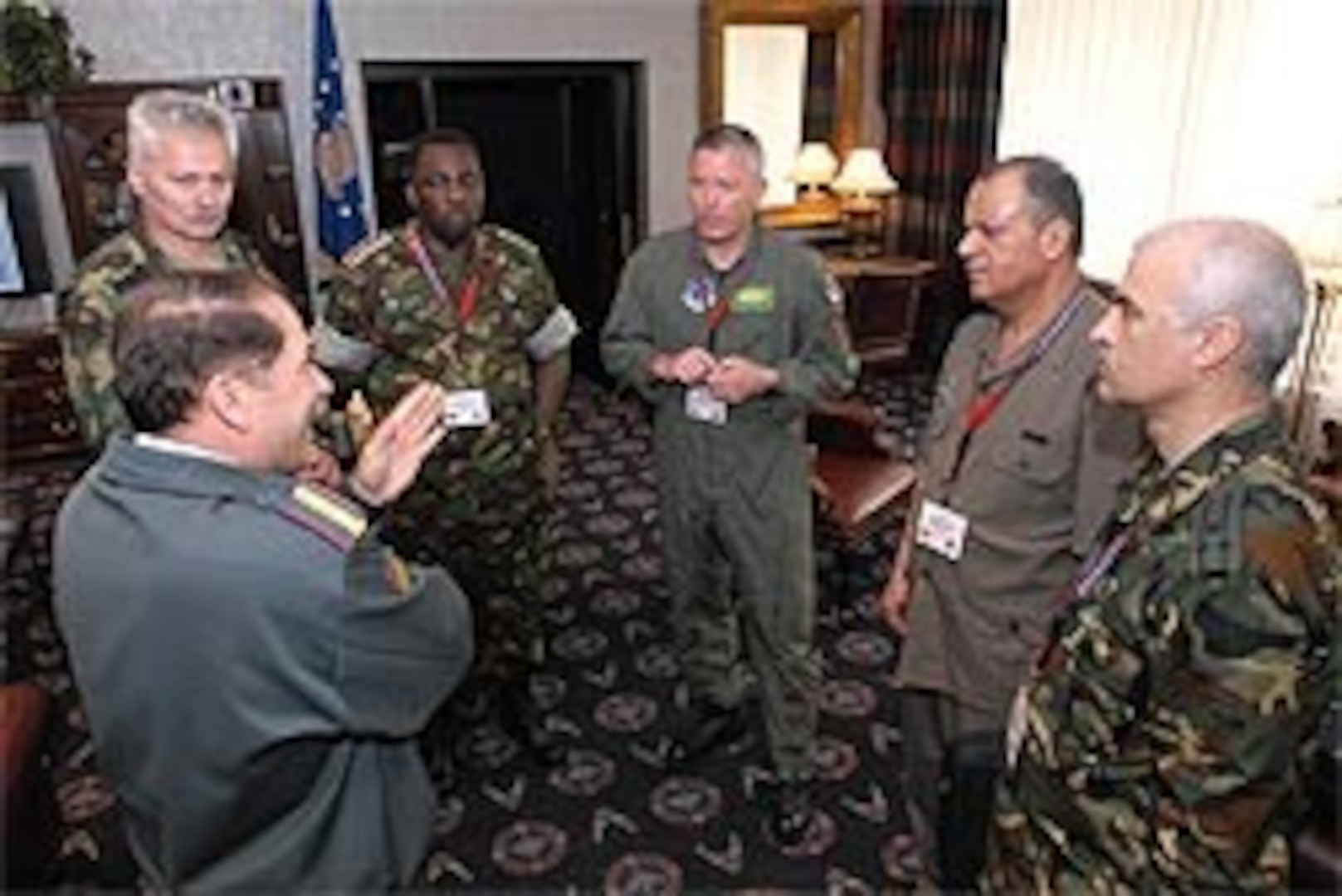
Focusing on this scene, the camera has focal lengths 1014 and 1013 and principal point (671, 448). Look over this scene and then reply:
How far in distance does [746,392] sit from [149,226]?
4.26 ft

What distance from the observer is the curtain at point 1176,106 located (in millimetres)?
4145

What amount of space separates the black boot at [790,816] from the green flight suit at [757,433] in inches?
1.6

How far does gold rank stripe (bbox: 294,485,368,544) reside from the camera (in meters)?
1.28

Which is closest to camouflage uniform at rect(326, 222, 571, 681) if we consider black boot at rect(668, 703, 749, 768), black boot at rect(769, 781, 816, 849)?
black boot at rect(668, 703, 749, 768)

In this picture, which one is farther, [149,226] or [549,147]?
[549,147]

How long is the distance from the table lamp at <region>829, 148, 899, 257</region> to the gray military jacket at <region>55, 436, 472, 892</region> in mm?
5073

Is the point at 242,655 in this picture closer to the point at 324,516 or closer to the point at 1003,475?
the point at 324,516

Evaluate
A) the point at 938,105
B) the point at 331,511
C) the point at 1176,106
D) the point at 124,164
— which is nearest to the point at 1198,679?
the point at 331,511

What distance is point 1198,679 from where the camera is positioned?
1.21m

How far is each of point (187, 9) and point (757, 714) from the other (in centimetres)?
436

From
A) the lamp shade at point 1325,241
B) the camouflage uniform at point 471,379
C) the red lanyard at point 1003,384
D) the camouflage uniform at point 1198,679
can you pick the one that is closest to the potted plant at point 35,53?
the camouflage uniform at point 471,379

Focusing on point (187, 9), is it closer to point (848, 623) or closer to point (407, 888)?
point (848, 623)

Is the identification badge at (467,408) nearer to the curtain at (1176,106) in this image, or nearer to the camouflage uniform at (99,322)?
the camouflage uniform at (99,322)

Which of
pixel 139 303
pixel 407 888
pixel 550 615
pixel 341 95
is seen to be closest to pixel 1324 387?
pixel 550 615
